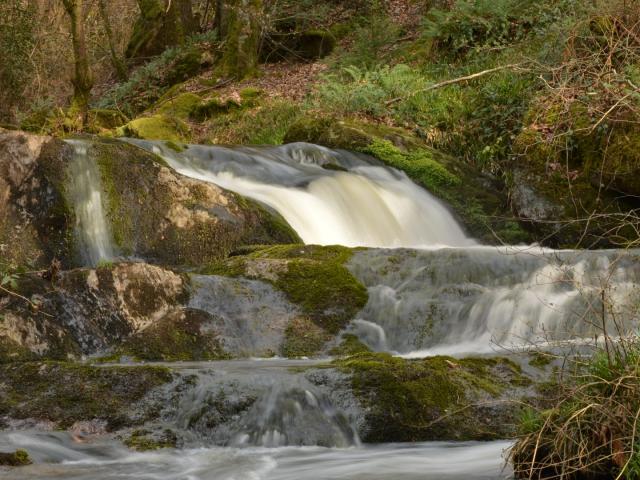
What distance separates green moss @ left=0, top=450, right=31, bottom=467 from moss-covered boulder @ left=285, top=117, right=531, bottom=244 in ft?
30.3

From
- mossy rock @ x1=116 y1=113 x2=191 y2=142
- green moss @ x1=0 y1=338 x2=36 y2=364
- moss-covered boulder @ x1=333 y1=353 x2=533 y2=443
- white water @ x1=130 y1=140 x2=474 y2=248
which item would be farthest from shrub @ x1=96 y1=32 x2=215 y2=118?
moss-covered boulder @ x1=333 y1=353 x2=533 y2=443

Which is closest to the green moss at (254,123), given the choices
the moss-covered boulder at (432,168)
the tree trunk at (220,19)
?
the moss-covered boulder at (432,168)

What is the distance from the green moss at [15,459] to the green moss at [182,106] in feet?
50.1

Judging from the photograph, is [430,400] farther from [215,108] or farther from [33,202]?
[215,108]

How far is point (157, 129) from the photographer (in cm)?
1758

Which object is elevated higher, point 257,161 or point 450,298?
point 257,161

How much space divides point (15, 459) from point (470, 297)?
504 cm

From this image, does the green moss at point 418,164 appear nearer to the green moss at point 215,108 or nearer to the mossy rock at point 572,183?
the mossy rock at point 572,183

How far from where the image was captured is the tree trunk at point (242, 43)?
23.3 metres

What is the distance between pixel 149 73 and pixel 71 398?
819 inches

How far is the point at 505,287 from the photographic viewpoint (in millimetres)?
9500

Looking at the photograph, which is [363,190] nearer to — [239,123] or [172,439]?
[239,123]

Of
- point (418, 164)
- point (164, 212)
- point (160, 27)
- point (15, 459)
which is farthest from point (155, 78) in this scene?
point (15, 459)

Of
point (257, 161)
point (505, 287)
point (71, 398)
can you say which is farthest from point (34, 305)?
point (257, 161)
